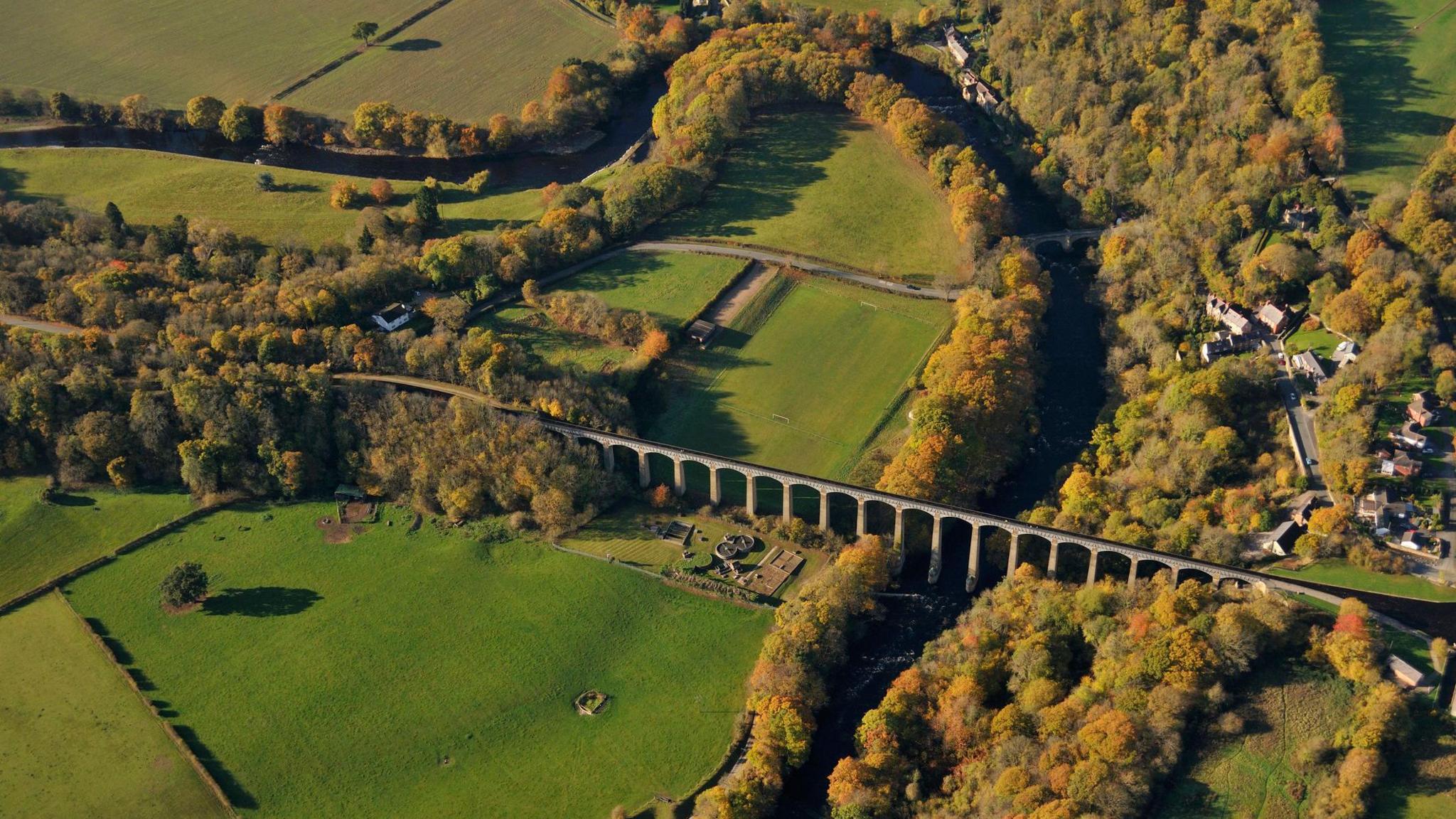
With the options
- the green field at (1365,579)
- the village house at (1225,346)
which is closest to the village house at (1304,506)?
the green field at (1365,579)

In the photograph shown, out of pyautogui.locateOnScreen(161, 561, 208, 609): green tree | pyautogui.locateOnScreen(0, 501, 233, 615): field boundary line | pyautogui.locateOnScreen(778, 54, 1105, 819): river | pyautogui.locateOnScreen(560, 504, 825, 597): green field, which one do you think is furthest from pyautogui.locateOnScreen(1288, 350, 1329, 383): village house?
pyautogui.locateOnScreen(0, 501, 233, 615): field boundary line

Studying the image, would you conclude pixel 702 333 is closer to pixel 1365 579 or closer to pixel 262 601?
pixel 262 601

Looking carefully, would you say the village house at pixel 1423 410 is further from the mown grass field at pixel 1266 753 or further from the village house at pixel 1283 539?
the mown grass field at pixel 1266 753

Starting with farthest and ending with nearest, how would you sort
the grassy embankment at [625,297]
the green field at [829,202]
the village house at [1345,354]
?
the green field at [829,202] < the grassy embankment at [625,297] < the village house at [1345,354]

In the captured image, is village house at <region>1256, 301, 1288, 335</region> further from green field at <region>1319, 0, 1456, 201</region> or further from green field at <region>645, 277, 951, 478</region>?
green field at <region>645, 277, 951, 478</region>

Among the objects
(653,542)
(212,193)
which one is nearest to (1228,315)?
(653,542)
